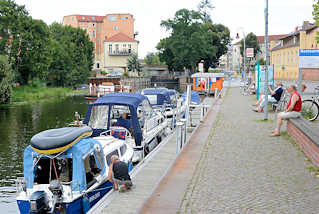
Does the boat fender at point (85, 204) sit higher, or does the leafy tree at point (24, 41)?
the leafy tree at point (24, 41)

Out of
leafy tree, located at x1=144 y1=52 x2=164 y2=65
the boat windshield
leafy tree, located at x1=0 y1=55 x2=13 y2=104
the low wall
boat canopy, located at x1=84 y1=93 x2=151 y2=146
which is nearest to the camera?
the low wall

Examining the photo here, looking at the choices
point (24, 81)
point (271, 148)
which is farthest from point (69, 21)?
point (271, 148)

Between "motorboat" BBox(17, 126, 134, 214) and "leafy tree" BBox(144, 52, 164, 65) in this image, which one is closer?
"motorboat" BBox(17, 126, 134, 214)

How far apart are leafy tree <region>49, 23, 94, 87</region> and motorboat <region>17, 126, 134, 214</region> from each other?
64.5 meters

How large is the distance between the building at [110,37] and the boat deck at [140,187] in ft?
324

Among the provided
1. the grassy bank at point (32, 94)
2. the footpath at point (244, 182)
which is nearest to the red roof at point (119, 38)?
the grassy bank at point (32, 94)

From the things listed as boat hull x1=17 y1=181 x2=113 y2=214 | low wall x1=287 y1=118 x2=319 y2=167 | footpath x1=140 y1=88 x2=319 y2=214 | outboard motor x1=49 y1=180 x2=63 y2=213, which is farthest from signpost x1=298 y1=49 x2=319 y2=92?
outboard motor x1=49 y1=180 x2=63 y2=213

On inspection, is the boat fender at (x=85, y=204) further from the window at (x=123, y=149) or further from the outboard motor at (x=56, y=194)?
the window at (x=123, y=149)

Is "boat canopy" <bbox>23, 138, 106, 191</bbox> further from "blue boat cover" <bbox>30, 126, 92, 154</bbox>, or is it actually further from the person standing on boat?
the person standing on boat

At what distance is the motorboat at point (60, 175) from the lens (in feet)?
28.2

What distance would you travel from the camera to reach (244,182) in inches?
361

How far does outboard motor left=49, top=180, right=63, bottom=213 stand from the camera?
8.51m

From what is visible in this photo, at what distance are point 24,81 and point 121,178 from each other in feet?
186

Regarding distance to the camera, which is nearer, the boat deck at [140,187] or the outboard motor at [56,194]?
the boat deck at [140,187]
